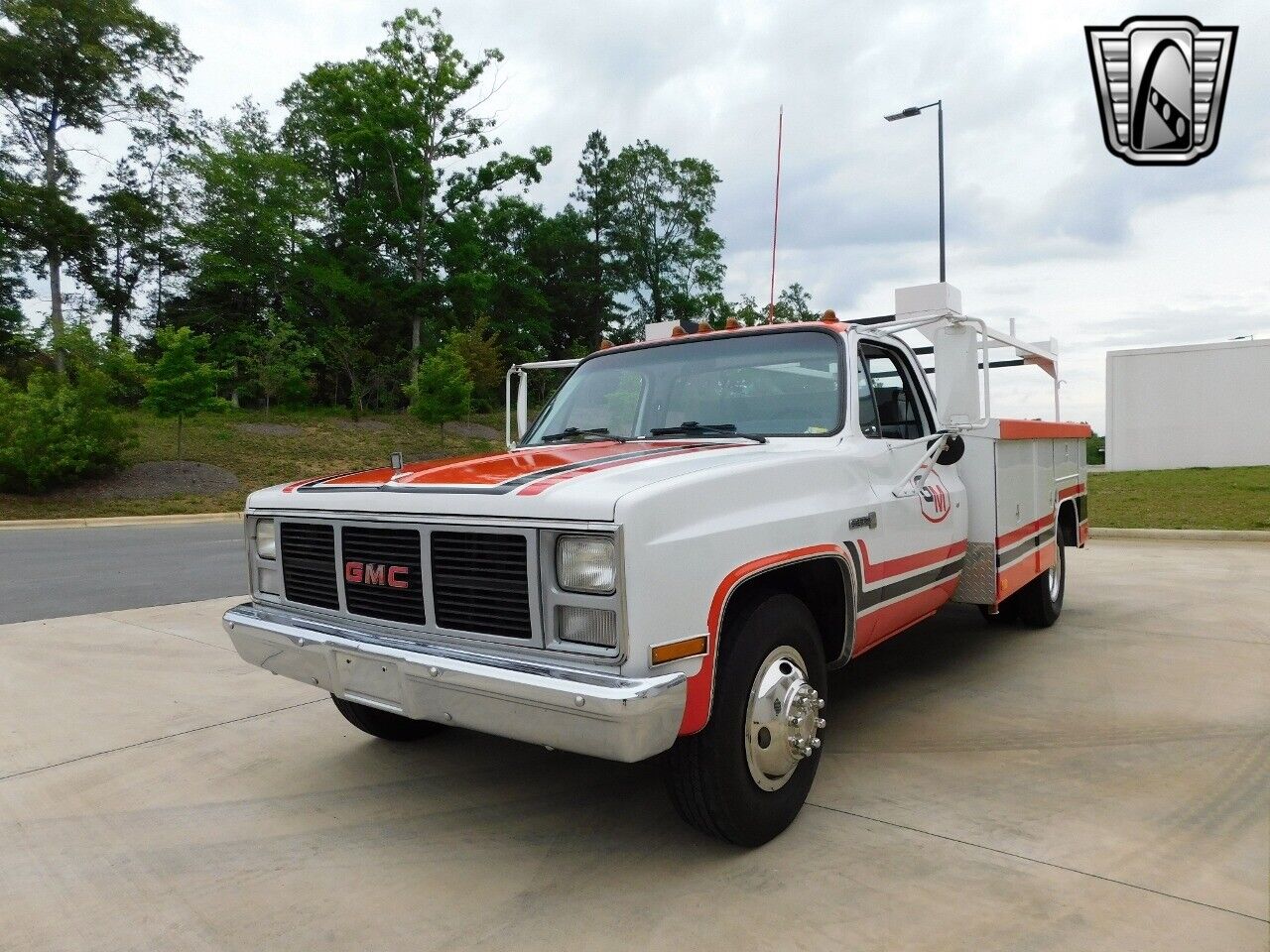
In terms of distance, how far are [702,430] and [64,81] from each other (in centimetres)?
3511

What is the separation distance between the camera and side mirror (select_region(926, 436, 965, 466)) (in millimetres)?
4262

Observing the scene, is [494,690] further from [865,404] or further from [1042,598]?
[1042,598]

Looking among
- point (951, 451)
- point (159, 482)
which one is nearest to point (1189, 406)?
point (951, 451)

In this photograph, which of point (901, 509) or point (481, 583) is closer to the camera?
point (481, 583)

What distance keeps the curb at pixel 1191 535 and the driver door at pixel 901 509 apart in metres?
9.23

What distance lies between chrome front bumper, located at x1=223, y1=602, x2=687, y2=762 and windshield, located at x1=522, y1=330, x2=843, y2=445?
158 centimetres

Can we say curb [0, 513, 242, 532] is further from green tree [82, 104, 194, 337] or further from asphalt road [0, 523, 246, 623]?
green tree [82, 104, 194, 337]

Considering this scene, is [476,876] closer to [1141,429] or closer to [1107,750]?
[1107,750]

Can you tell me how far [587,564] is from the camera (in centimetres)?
263

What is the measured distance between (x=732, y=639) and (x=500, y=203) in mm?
37444

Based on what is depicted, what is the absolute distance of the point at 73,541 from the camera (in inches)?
537

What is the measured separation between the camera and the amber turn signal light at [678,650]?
2.56 meters

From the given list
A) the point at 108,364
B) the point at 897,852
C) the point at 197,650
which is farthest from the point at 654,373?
the point at 108,364

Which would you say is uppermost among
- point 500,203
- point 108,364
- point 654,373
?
point 500,203
